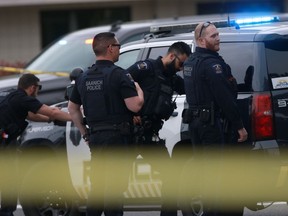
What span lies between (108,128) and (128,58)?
1.65 m

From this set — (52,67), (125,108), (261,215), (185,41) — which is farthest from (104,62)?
(52,67)

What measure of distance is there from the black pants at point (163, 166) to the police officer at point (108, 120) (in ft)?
1.27

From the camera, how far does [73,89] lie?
30.2ft

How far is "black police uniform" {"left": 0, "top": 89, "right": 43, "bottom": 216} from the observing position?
32.8 feet

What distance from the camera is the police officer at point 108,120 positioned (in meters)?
8.78

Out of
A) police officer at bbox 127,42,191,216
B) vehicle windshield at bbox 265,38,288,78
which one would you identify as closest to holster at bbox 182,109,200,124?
police officer at bbox 127,42,191,216

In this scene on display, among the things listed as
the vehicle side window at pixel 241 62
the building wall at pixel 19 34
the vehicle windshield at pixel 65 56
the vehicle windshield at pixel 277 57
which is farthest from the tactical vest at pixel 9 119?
the building wall at pixel 19 34

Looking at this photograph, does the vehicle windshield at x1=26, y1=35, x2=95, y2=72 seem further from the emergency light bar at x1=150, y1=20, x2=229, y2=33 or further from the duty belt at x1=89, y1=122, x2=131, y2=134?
the duty belt at x1=89, y1=122, x2=131, y2=134

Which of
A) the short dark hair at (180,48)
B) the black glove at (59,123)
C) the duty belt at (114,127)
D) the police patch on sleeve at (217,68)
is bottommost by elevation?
the black glove at (59,123)

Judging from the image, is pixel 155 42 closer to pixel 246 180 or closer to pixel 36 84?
pixel 36 84

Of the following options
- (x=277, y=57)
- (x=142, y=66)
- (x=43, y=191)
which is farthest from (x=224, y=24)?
(x=43, y=191)

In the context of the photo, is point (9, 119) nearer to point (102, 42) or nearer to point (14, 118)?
point (14, 118)

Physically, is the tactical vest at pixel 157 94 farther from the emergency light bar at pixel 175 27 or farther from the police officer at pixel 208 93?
the emergency light bar at pixel 175 27

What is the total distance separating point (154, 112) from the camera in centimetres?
923
